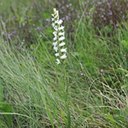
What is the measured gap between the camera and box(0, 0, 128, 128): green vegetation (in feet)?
7.11

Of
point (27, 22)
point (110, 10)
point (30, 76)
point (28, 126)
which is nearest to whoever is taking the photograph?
point (28, 126)

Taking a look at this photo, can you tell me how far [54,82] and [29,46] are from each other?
0.84 metres

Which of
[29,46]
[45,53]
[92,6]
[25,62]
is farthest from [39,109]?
[92,6]

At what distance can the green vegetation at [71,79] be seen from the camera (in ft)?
7.11

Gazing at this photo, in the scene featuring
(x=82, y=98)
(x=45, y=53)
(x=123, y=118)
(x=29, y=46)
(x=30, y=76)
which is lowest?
(x=123, y=118)

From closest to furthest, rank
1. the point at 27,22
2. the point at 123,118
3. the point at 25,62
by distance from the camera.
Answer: the point at 123,118 → the point at 25,62 → the point at 27,22

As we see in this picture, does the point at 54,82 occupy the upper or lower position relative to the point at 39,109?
upper

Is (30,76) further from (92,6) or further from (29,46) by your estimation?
(92,6)

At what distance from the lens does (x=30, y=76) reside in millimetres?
2455

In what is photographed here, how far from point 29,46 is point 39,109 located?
113cm

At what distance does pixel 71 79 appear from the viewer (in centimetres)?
261

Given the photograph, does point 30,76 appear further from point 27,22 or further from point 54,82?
point 27,22

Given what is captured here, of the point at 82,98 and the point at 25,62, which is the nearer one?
the point at 82,98

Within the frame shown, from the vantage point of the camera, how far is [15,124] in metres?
2.34
